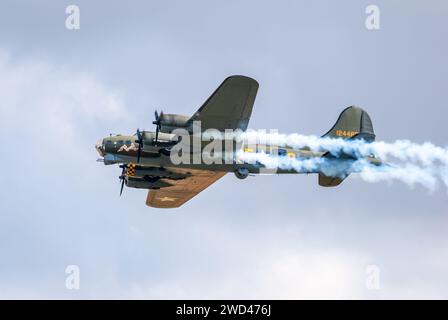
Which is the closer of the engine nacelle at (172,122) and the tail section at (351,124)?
the engine nacelle at (172,122)

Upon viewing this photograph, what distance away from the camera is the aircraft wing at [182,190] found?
34844mm

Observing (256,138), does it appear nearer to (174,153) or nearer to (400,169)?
(174,153)

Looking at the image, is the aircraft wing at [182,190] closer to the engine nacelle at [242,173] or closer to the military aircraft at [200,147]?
the military aircraft at [200,147]

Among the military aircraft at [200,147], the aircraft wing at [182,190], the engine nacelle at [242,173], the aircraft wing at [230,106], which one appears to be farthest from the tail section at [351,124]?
the aircraft wing at [230,106]

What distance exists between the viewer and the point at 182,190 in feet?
127

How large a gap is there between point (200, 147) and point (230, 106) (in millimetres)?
2935

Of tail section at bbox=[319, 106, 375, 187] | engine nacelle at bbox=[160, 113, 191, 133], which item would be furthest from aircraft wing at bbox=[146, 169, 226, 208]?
tail section at bbox=[319, 106, 375, 187]

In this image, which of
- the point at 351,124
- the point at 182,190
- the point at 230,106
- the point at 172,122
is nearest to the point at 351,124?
the point at 351,124

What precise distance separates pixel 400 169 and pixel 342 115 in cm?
476

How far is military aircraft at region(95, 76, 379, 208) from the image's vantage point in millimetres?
29766

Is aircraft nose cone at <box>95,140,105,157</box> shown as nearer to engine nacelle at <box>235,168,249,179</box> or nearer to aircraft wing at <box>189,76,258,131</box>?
aircraft wing at <box>189,76,258,131</box>

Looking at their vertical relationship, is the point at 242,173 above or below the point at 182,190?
below

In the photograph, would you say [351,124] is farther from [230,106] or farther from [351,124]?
[230,106]

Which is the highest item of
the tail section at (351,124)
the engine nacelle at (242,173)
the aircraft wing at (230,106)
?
the tail section at (351,124)
